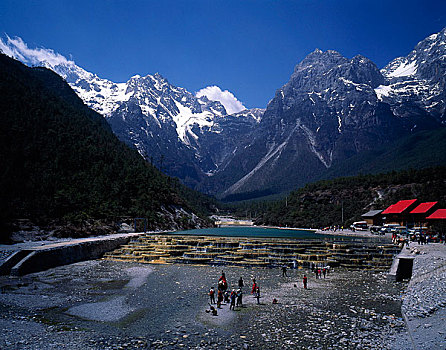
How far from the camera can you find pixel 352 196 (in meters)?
130

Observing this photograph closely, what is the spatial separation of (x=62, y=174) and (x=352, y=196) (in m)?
109

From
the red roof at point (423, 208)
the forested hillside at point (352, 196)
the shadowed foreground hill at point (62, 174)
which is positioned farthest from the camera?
the forested hillside at point (352, 196)

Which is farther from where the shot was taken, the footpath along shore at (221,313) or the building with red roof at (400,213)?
the building with red roof at (400,213)

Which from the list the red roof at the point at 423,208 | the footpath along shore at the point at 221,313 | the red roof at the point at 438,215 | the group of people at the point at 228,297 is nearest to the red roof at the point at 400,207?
the red roof at the point at 423,208

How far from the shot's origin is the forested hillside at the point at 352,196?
108 metres

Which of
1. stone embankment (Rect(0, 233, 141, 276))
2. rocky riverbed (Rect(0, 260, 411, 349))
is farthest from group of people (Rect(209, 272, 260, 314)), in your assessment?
stone embankment (Rect(0, 233, 141, 276))

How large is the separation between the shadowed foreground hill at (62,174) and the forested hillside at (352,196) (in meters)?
43.7

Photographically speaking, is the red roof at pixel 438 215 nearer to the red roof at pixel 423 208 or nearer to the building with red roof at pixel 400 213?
the red roof at pixel 423 208

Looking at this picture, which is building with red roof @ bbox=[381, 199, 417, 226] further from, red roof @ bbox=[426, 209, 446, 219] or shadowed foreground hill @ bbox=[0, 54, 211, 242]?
shadowed foreground hill @ bbox=[0, 54, 211, 242]

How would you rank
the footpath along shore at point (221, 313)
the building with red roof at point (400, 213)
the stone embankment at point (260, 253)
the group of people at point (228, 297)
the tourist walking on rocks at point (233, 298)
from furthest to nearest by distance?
the building with red roof at point (400, 213) → the stone embankment at point (260, 253) → the group of people at point (228, 297) → the tourist walking on rocks at point (233, 298) → the footpath along shore at point (221, 313)

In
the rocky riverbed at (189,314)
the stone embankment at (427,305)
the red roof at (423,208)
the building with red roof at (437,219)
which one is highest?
the red roof at (423,208)

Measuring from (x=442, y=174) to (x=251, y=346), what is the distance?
120m

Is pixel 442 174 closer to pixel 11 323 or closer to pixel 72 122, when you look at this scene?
pixel 11 323

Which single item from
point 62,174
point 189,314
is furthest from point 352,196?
point 189,314
